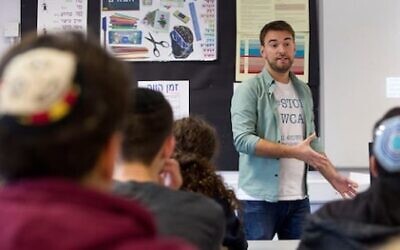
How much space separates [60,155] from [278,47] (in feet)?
7.48

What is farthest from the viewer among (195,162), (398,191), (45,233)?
(195,162)

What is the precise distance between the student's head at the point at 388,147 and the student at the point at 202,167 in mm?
690

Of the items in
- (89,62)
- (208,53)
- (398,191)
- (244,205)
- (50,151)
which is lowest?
(244,205)

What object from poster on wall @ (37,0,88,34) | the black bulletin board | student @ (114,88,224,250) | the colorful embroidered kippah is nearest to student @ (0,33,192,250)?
the colorful embroidered kippah

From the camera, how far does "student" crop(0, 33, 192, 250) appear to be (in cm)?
65

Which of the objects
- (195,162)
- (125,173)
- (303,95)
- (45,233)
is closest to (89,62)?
(45,233)

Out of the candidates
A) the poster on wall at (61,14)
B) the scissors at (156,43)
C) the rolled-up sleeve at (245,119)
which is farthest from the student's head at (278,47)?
the poster on wall at (61,14)

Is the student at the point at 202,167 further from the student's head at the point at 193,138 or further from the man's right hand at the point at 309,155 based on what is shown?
the man's right hand at the point at 309,155

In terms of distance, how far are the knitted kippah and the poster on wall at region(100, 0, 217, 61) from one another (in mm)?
2463

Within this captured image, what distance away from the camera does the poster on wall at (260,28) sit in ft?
11.7

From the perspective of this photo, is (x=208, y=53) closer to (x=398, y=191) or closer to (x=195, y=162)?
(x=195, y=162)

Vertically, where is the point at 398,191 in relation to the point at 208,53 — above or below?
below

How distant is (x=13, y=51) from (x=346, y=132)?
305 centimetres

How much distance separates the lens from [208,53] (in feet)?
11.9
